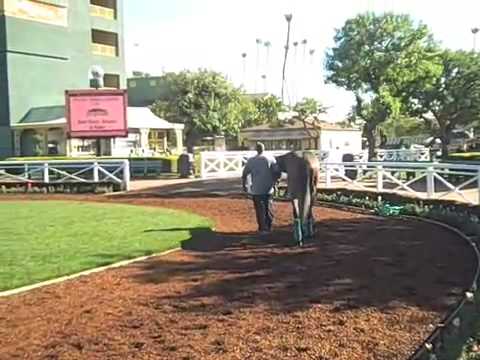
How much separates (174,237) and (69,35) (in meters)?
47.1

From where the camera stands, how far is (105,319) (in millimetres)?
7086

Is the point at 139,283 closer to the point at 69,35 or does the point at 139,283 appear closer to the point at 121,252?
the point at 121,252

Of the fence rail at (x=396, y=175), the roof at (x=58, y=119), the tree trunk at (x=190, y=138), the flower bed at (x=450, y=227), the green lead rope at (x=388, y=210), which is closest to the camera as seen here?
the flower bed at (x=450, y=227)

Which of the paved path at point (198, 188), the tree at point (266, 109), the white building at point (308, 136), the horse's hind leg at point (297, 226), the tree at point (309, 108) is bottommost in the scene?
the paved path at point (198, 188)

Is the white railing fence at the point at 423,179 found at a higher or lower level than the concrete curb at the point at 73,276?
higher

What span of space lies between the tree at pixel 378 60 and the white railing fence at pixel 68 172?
14497 millimetres

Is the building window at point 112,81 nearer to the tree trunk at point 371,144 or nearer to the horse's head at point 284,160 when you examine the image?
the tree trunk at point 371,144

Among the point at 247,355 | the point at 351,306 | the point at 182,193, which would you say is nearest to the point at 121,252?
the point at 351,306

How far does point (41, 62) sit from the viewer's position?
178ft

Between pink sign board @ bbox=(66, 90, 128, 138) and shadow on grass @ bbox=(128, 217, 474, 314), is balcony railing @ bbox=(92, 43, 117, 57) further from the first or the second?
shadow on grass @ bbox=(128, 217, 474, 314)

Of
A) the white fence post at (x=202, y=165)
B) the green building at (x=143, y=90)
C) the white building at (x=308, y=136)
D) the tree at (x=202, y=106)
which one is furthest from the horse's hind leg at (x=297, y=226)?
the green building at (x=143, y=90)

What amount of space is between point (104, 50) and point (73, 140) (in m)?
15.2

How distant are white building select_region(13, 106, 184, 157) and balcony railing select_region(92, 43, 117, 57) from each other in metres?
9.58

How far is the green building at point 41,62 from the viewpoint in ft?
169
